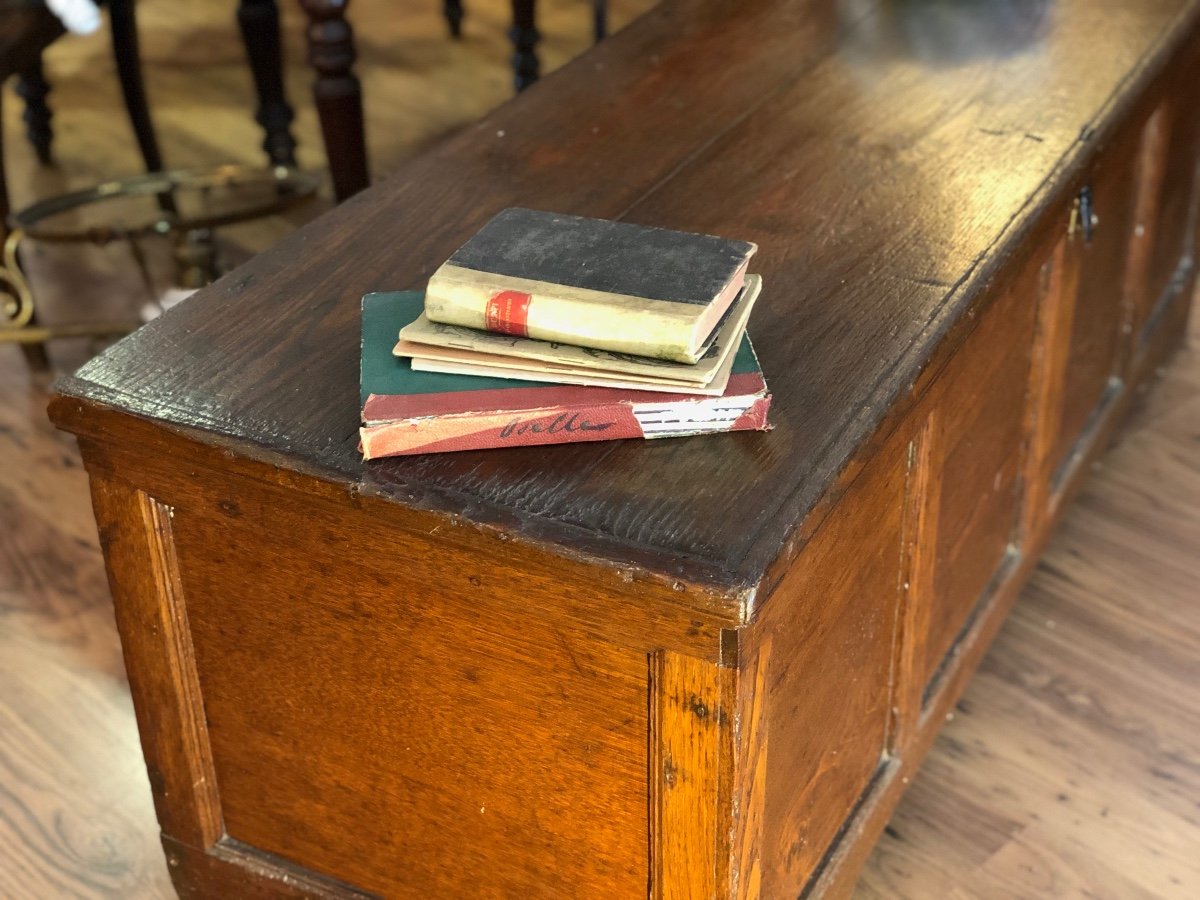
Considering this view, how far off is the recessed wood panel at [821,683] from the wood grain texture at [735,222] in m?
0.08

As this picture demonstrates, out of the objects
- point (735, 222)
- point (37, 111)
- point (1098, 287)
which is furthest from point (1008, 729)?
point (37, 111)

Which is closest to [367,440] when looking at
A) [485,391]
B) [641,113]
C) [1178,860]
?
[485,391]

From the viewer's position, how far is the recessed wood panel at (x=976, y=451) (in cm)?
133

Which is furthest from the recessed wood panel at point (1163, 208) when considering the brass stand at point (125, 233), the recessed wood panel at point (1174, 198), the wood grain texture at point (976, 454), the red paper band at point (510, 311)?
the brass stand at point (125, 233)

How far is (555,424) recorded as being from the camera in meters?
1.02

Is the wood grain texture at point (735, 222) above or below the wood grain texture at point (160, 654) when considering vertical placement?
above

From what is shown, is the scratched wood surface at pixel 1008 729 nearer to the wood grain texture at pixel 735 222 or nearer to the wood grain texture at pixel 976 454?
the wood grain texture at pixel 976 454

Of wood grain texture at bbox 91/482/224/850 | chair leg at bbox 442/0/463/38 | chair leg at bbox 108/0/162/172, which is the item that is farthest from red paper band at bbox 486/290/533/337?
chair leg at bbox 442/0/463/38

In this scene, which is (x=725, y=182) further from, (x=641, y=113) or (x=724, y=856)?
(x=724, y=856)

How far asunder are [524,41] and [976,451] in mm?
1838

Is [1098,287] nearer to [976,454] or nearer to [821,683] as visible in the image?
[976,454]

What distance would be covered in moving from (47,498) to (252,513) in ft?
3.58

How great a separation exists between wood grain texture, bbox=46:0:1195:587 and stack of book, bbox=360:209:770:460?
0.02m

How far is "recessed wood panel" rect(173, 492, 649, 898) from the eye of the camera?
104 cm
